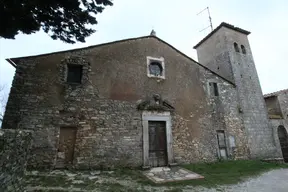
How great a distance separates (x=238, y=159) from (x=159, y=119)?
4747mm

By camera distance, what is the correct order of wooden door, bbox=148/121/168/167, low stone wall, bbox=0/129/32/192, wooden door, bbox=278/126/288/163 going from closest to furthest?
1. low stone wall, bbox=0/129/32/192
2. wooden door, bbox=148/121/168/167
3. wooden door, bbox=278/126/288/163

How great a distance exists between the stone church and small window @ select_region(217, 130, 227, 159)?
0.16 feet

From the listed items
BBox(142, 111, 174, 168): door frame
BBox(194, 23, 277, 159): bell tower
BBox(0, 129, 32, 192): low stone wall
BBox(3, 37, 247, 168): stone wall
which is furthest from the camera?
BBox(194, 23, 277, 159): bell tower

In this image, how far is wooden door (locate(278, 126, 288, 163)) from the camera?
37.1 ft

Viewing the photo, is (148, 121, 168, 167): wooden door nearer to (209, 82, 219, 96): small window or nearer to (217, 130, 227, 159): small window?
(217, 130, 227, 159): small window

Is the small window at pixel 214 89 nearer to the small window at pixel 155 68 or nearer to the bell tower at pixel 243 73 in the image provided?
the bell tower at pixel 243 73

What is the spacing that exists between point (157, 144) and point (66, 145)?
3848 mm

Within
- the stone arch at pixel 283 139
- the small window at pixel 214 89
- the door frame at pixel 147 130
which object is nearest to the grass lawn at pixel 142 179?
the door frame at pixel 147 130

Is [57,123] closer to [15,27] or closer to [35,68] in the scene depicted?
[35,68]

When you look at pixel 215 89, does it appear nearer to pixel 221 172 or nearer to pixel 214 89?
pixel 214 89

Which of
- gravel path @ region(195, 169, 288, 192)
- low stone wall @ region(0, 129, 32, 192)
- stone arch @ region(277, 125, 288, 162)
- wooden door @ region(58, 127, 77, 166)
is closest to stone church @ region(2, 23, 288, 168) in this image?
wooden door @ region(58, 127, 77, 166)

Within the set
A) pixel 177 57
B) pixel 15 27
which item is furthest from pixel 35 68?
pixel 177 57

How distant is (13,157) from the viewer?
133 inches

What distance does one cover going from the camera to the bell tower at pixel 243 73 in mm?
10406
